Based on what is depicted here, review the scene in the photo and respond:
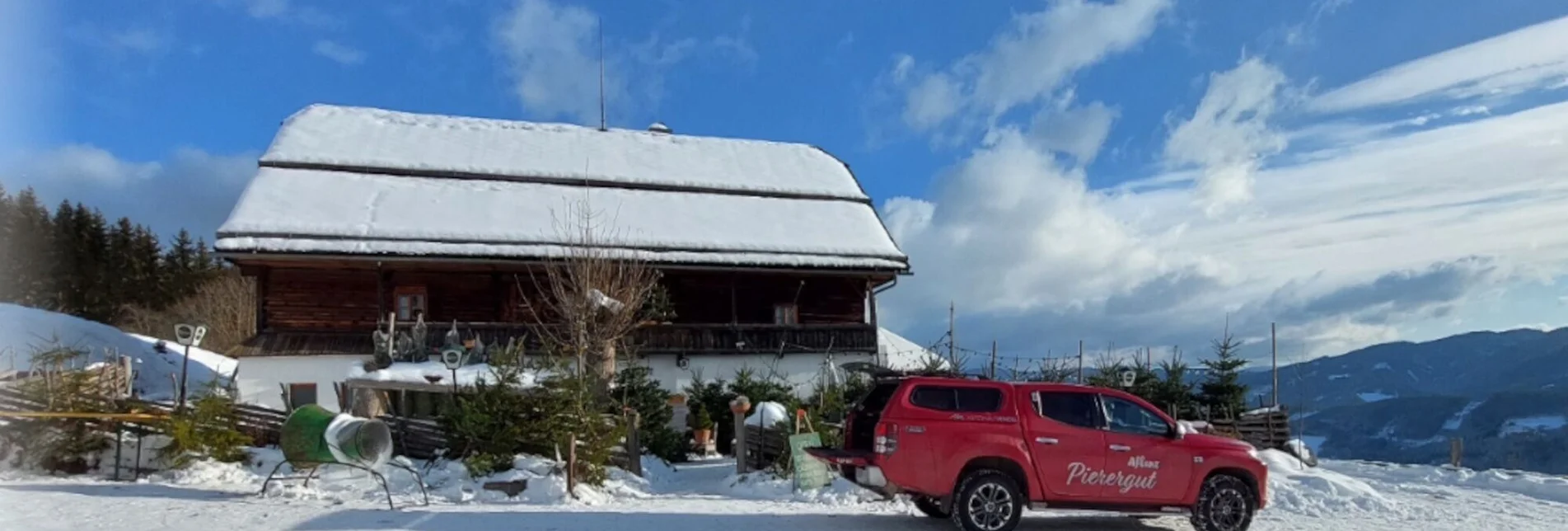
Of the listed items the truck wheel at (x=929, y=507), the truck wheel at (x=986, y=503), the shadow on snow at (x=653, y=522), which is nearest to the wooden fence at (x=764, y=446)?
the shadow on snow at (x=653, y=522)

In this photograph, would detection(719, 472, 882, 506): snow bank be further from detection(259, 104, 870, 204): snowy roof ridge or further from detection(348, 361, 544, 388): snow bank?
detection(259, 104, 870, 204): snowy roof ridge

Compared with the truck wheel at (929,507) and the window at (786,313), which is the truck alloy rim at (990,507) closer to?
the truck wheel at (929,507)

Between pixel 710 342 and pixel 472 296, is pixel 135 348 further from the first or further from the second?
pixel 710 342

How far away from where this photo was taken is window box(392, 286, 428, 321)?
27312mm

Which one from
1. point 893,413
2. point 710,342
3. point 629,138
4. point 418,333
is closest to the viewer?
point 893,413

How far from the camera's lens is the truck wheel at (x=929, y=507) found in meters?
12.3

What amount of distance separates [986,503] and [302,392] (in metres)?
18.5

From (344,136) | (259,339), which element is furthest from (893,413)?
(344,136)

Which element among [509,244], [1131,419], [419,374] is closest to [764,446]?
[419,374]

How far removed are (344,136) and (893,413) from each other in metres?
25.8

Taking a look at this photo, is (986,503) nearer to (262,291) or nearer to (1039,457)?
(1039,457)

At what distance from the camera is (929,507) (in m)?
12.6

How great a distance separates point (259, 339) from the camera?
25.1m

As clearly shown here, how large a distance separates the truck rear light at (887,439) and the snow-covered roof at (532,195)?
1533 centimetres
